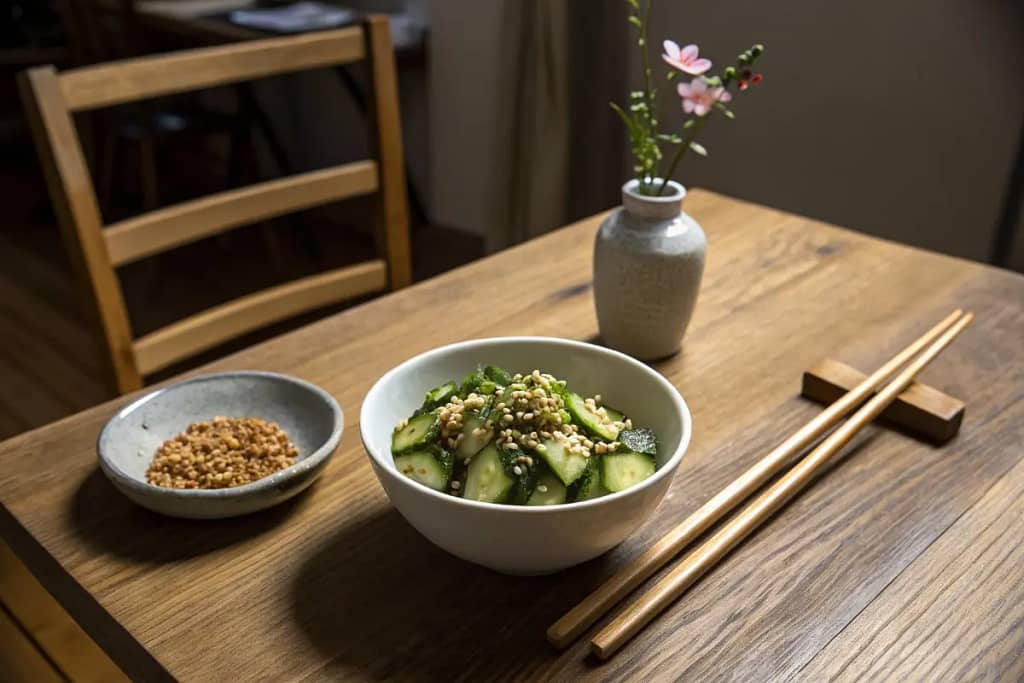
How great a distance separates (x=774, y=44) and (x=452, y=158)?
1.13 metres

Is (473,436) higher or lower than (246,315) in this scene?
higher

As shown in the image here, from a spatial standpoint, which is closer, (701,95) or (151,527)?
(151,527)

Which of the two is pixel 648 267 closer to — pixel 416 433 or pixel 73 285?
pixel 416 433

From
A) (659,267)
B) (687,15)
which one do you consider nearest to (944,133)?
(687,15)

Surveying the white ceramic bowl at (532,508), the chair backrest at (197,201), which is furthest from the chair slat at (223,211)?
the white ceramic bowl at (532,508)

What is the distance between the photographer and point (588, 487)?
0.65 metres

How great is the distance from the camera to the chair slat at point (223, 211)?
3.71 feet

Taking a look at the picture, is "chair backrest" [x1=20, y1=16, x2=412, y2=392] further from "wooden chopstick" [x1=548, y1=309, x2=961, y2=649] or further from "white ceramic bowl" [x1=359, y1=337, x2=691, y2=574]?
"wooden chopstick" [x1=548, y1=309, x2=961, y2=649]

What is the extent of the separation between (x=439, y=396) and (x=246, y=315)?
611 mm

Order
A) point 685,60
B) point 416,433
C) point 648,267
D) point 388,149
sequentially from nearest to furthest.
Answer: point 416,433, point 685,60, point 648,267, point 388,149

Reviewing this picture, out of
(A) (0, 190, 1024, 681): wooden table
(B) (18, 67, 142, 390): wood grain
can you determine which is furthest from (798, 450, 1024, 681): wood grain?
(B) (18, 67, 142, 390): wood grain

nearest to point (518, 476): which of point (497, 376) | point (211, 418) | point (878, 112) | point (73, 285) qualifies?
point (497, 376)

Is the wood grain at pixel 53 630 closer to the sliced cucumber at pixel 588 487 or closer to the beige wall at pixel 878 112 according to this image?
the sliced cucumber at pixel 588 487

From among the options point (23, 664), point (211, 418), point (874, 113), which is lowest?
point (23, 664)
